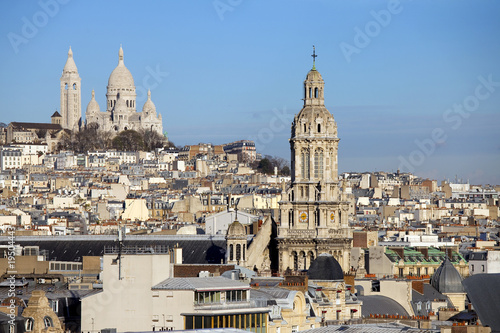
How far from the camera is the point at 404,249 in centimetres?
7894

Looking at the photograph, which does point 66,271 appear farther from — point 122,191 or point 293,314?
point 122,191

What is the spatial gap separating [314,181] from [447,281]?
8.51m

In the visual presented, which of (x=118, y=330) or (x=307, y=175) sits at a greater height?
(x=307, y=175)

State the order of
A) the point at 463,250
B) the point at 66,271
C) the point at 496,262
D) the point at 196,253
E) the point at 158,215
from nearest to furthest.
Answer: the point at 66,271 < the point at 196,253 < the point at 496,262 < the point at 463,250 < the point at 158,215

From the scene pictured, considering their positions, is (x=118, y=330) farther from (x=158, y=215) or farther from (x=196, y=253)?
(x=158, y=215)

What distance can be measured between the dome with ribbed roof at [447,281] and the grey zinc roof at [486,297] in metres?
29.2

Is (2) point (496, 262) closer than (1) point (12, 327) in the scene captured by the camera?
No

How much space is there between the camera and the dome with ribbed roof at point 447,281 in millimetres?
53875

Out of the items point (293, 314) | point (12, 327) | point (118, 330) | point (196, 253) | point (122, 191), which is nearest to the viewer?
point (12, 327)

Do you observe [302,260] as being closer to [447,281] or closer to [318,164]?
[318,164]

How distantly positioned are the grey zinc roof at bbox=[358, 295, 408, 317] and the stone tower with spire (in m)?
12.2

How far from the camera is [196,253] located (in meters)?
59.5

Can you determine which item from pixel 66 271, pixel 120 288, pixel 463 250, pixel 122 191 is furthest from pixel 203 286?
pixel 122 191

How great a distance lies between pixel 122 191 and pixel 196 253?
105276mm
